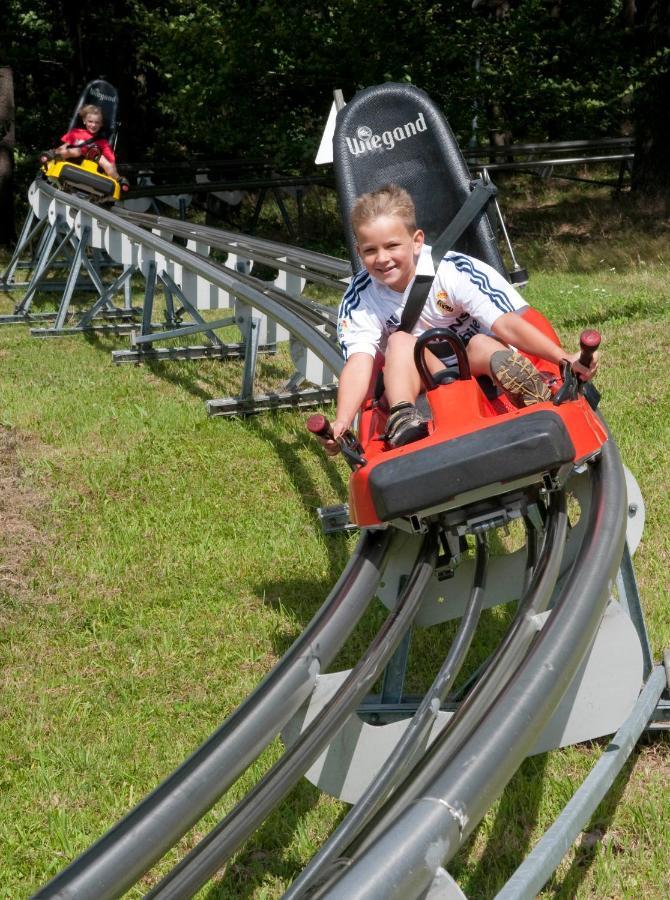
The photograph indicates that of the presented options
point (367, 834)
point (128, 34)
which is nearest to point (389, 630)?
point (367, 834)

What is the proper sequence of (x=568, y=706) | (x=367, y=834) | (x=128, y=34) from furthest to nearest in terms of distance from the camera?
(x=128, y=34) < (x=568, y=706) < (x=367, y=834)

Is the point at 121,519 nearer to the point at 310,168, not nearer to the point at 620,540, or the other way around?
the point at 620,540

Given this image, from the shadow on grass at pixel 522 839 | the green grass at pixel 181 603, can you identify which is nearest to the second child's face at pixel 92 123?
the green grass at pixel 181 603

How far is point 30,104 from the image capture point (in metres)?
18.3

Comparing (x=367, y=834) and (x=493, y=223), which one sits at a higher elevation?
(x=493, y=223)

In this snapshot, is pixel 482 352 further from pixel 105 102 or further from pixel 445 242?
pixel 105 102

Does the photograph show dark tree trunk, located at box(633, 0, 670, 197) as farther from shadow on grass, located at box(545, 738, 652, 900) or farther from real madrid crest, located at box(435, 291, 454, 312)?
shadow on grass, located at box(545, 738, 652, 900)

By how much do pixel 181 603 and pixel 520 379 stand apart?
1.58 m

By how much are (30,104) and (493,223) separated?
16019mm

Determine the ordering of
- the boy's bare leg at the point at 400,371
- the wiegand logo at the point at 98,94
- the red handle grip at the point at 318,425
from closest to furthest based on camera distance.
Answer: the red handle grip at the point at 318,425 < the boy's bare leg at the point at 400,371 < the wiegand logo at the point at 98,94

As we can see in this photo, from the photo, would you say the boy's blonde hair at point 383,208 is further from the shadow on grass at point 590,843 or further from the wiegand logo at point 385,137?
the shadow on grass at point 590,843

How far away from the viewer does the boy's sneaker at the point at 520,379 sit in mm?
2922

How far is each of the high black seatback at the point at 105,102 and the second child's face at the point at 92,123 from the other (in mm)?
278

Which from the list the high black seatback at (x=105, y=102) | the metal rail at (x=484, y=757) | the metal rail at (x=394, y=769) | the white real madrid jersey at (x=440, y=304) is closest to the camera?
the metal rail at (x=484, y=757)
